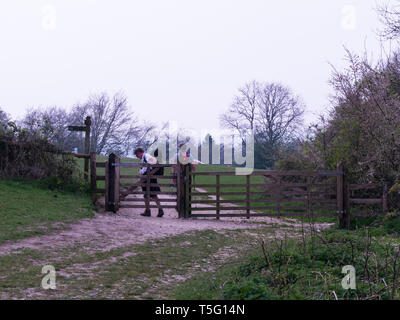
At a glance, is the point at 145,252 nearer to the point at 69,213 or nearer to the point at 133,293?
the point at 133,293

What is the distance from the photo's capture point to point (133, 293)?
5.24m

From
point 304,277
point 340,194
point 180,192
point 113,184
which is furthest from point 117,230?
point 340,194

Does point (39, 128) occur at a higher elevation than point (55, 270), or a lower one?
higher

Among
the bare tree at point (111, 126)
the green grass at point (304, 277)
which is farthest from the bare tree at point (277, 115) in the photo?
the green grass at point (304, 277)

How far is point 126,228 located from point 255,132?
4602 cm

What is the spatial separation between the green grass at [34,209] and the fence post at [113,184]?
25.3 inches

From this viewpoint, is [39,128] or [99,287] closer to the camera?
[99,287]

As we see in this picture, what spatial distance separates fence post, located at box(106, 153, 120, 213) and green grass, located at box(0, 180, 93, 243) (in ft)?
2.11

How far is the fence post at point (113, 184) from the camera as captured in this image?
44.8 feet

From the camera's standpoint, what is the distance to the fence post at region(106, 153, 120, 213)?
13.7m

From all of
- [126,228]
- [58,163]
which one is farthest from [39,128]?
[126,228]

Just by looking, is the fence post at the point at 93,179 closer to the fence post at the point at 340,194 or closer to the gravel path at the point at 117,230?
the gravel path at the point at 117,230

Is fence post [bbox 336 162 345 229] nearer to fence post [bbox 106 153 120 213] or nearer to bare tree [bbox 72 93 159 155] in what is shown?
fence post [bbox 106 153 120 213]
